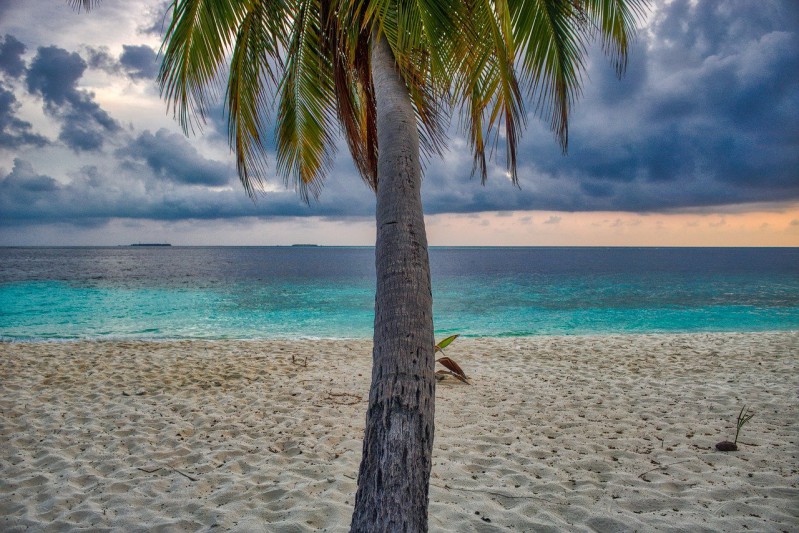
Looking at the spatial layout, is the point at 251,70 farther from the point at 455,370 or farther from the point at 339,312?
the point at 339,312

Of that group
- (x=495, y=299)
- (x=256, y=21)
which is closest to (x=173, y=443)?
(x=256, y=21)

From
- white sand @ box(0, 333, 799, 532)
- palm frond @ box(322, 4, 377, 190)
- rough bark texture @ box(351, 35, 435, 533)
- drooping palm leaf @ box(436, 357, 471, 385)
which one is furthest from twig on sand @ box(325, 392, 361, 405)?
rough bark texture @ box(351, 35, 435, 533)

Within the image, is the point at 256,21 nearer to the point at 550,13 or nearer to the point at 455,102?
the point at 455,102

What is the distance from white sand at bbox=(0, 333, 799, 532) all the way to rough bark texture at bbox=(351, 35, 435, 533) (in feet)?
4.58

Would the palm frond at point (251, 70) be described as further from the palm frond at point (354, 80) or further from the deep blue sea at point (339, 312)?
the deep blue sea at point (339, 312)

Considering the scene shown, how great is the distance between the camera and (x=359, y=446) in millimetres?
4539

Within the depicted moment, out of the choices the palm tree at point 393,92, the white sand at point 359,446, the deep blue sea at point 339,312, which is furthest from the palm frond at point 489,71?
the deep blue sea at point 339,312

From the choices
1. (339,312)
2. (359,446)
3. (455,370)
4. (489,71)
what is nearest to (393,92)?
(489,71)

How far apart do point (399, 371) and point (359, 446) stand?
2.83 metres

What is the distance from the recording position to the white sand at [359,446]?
3.30 metres

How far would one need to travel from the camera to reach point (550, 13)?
4.09 metres

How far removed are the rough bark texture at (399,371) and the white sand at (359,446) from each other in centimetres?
140

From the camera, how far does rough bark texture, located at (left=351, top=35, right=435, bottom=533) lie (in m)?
1.93

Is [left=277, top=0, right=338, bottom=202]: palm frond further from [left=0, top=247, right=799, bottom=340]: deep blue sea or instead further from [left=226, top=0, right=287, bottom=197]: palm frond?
[left=0, top=247, right=799, bottom=340]: deep blue sea
